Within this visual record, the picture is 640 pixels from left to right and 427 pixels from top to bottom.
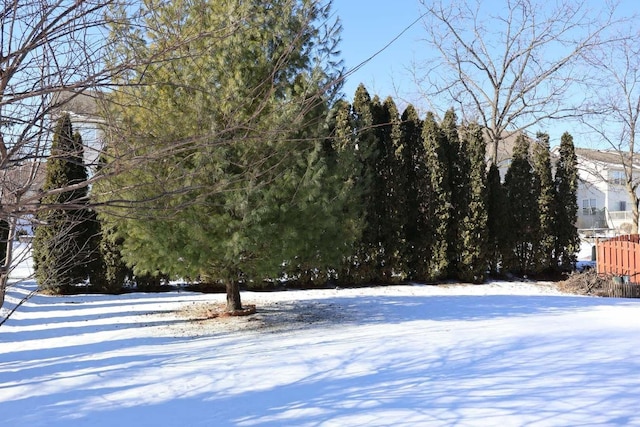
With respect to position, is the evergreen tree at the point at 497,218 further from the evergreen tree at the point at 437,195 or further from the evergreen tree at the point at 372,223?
the evergreen tree at the point at 372,223

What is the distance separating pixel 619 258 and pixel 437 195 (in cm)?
434

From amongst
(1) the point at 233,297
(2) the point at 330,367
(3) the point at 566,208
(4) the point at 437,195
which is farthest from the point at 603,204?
(2) the point at 330,367

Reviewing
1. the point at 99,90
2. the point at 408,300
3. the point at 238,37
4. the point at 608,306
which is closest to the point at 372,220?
the point at 408,300

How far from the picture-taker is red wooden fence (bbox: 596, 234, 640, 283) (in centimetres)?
1220

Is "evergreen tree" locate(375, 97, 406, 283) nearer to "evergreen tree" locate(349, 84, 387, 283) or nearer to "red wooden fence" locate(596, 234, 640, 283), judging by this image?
"evergreen tree" locate(349, 84, 387, 283)

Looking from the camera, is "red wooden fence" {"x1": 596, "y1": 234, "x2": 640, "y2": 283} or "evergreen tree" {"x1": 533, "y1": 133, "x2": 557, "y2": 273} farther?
"evergreen tree" {"x1": 533, "y1": 133, "x2": 557, "y2": 273}

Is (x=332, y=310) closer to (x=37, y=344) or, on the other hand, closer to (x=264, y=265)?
(x=264, y=265)

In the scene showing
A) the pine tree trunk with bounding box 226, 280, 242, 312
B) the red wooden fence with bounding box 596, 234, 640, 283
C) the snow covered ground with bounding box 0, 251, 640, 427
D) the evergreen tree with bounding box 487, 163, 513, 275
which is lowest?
the snow covered ground with bounding box 0, 251, 640, 427

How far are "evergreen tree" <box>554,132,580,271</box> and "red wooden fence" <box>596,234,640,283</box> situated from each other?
1.07 meters

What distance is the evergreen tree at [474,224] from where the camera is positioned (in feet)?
42.9

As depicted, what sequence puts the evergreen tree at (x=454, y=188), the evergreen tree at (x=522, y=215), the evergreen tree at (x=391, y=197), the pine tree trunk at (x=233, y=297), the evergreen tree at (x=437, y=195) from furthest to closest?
the evergreen tree at (x=522, y=215) < the evergreen tree at (x=454, y=188) < the evergreen tree at (x=437, y=195) < the evergreen tree at (x=391, y=197) < the pine tree trunk at (x=233, y=297)

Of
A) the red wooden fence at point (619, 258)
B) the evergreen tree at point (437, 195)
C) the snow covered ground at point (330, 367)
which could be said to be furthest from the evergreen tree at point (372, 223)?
the red wooden fence at point (619, 258)

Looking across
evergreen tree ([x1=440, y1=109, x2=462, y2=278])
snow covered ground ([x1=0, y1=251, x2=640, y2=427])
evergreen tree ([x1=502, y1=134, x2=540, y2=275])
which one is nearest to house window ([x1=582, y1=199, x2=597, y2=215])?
evergreen tree ([x1=502, y1=134, x2=540, y2=275])

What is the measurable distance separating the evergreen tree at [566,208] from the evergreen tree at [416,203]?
3.90m
